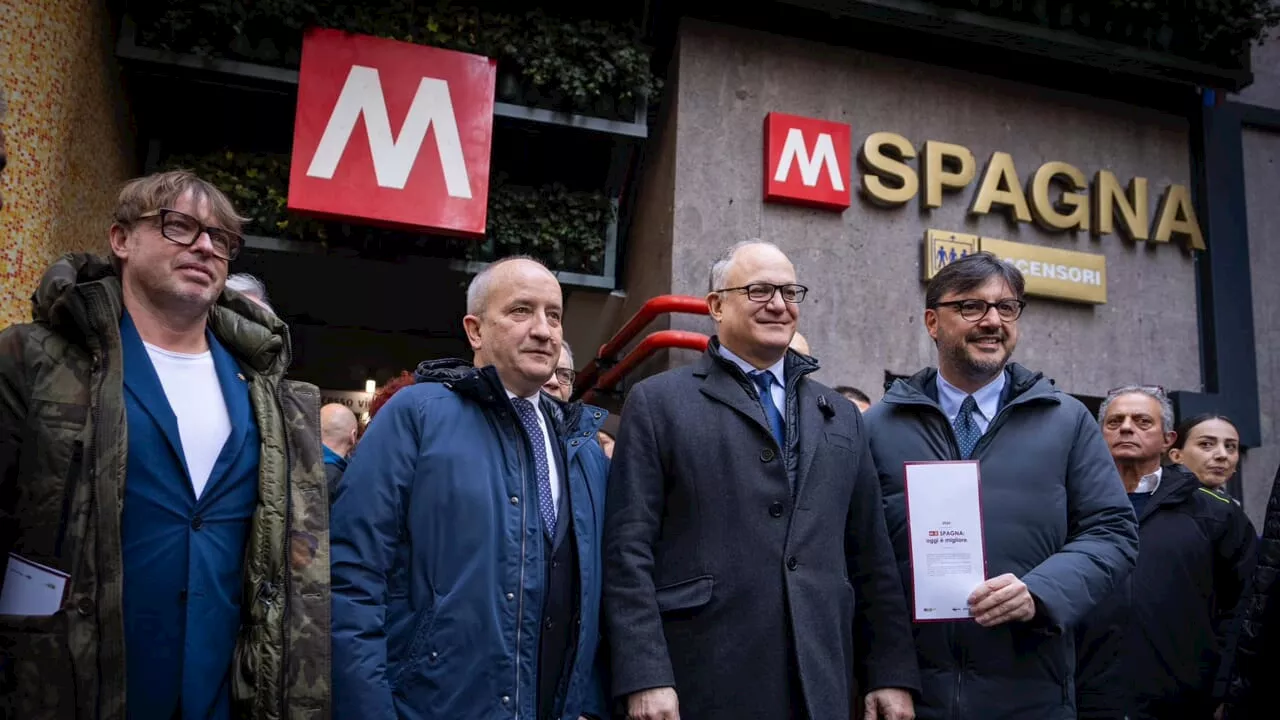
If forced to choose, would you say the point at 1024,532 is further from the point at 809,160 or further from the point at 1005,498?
the point at 809,160

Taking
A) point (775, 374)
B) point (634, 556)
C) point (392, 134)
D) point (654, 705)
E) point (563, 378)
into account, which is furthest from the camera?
point (392, 134)

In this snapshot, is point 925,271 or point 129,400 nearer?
point 129,400

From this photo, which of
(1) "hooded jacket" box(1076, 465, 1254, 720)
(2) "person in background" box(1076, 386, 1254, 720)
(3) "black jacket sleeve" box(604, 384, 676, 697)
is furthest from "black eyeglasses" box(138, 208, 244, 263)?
(1) "hooded jacket" box(1076, 465, 1254, 720)

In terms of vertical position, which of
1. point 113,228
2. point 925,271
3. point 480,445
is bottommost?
point 480,445

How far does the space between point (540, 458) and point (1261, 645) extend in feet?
5.54

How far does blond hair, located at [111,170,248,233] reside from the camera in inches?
83.9

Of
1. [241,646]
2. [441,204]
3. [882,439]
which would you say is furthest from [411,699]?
[441,204]

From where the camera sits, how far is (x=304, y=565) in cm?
208

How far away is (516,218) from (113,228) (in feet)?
A: 18.6

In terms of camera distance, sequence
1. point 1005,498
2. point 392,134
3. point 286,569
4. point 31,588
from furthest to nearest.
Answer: point 392,134 < point 1005,498 < point 286,569 < point 31,588

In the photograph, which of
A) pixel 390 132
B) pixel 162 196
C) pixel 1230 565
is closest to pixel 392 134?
pixel 390 132

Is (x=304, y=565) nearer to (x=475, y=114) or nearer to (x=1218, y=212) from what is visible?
(x=475, y=114)

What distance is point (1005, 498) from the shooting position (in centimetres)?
254

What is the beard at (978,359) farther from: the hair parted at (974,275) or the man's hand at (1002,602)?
the man's hand at (1002,602)
